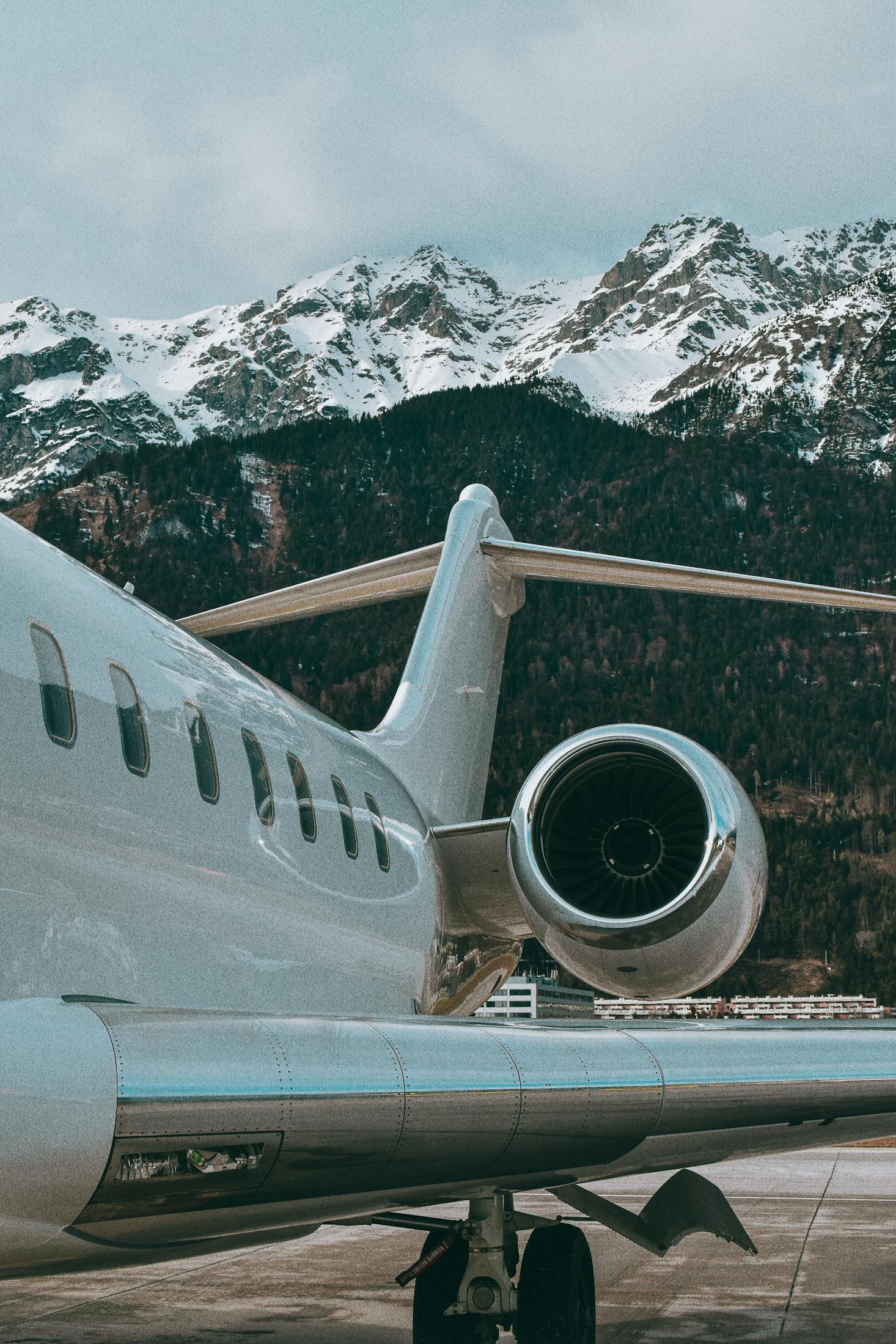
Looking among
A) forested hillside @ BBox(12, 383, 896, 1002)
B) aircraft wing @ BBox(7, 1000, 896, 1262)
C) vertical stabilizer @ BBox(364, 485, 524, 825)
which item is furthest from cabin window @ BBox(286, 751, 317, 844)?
forested hillside @ BBox(12, 383, 896, 1002)

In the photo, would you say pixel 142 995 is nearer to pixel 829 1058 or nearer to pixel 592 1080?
pixel 592 1080

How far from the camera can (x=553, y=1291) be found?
25.9 ft

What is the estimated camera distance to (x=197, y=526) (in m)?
198

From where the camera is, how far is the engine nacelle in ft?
27.8

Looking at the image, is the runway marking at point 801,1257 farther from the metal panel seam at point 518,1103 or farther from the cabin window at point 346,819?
the metal panel seam at point 518,1103

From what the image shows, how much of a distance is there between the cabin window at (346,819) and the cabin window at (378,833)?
0.36 m

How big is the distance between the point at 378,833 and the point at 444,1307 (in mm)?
2729

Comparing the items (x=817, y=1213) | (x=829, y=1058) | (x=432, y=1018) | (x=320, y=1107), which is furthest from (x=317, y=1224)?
(x=817, y=1213)

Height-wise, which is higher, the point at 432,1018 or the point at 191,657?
the point at 191,657

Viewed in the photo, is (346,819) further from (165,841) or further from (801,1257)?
(801,1257)

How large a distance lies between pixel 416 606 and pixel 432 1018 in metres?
175

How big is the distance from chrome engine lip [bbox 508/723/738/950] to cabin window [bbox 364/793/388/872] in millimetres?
785

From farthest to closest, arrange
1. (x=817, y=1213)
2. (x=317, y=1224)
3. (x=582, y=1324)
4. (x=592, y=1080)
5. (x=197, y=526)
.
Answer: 1. (x=197, y=526)
2. (x=817, y=1213)
3. (x=582, y=1324)
4. (x=592, y=1080)
5. (x=317, y=1224)

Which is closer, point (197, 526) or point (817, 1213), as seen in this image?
point (817, 1213)
